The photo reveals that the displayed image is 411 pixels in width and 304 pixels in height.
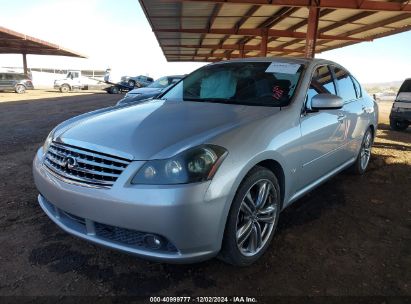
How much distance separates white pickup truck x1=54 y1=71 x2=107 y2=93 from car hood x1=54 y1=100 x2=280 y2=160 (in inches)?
1257

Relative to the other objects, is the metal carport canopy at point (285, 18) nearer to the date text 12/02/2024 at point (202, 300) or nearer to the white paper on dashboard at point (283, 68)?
the white paper on dashboard at point (283, 68)

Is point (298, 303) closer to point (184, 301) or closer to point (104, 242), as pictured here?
point (184, 301)

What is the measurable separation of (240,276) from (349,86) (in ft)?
9.92

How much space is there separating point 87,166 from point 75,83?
33989 millimetres

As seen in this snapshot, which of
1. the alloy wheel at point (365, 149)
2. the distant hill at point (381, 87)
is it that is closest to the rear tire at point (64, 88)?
the distant hill at point (381, 87)

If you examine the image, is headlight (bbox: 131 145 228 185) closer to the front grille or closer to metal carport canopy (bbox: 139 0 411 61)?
the front grille

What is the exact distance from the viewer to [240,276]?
2553 mm

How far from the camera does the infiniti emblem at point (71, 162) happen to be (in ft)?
7.93

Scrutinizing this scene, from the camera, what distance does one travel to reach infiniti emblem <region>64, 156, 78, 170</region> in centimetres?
242

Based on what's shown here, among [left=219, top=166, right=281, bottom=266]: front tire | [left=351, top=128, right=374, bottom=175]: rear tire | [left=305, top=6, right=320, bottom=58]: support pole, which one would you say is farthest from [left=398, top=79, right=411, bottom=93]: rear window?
[left=219, top=166, right=281, bottom=266]: front tire

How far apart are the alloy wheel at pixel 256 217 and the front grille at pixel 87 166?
0.90 m

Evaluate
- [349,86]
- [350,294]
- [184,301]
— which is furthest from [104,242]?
[349,86]

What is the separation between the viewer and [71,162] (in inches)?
96.5

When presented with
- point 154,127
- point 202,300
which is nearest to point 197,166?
point 154,127
